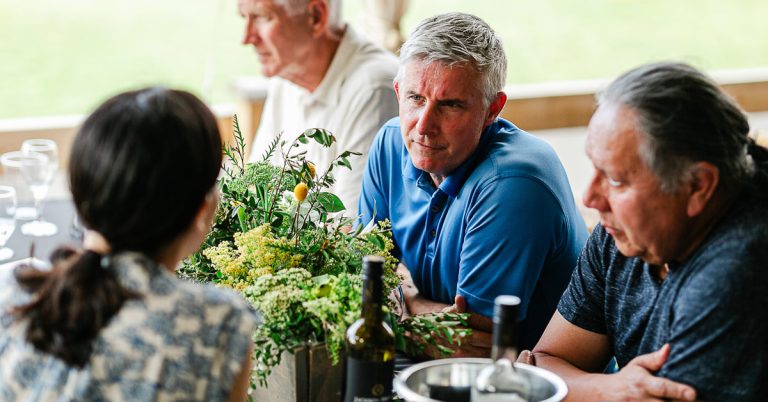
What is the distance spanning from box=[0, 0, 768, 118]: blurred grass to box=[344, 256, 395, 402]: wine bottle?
9.21m

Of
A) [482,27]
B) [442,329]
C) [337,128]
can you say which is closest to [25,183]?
[337,128]

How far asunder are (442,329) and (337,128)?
178 cm

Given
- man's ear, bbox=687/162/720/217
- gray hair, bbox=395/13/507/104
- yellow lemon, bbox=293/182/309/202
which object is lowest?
yellow lemon, bbox=293/182/309/202

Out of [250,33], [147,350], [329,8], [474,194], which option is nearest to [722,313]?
[474,194]

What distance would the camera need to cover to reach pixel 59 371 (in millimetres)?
1219

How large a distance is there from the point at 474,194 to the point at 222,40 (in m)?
10.9

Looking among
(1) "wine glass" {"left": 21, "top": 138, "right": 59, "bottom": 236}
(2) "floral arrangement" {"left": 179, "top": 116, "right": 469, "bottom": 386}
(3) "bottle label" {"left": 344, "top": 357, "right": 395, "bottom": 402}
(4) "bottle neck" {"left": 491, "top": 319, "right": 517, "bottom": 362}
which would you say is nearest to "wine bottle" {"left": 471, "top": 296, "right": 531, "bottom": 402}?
(4) "bottle neck" {"left": 491, "top": 319, "right": 517, "bottom": 362}

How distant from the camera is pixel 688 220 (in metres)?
1.58

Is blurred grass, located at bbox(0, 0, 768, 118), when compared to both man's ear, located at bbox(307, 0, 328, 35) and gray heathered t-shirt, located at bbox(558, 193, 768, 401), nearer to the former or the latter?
man's ear, located at bbox(307, 0, 328, 35)

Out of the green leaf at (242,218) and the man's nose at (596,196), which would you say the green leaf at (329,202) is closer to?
the green leaf at (242,218)

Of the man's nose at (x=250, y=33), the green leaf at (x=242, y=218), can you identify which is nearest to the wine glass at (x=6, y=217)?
the green leaf at (x=242, y=218)

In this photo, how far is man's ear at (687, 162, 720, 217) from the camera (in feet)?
4.99

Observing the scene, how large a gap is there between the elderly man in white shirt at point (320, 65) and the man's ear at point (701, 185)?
1.77m

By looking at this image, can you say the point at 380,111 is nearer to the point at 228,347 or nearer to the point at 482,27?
the point at 482,27
